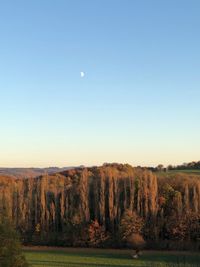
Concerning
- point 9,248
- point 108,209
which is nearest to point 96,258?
point 108,209

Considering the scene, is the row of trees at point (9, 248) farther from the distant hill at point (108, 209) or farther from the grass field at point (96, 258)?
the distant hill at point (108, 209)

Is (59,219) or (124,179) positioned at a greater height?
(124,179)

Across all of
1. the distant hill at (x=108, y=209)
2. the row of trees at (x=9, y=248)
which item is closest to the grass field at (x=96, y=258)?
the distant hill at (x=108, y=209)

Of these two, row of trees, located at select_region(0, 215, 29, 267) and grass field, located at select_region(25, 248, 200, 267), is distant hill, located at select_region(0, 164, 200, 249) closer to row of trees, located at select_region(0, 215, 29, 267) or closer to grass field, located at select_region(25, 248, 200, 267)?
grass field, located at select_region(25, 248, 200, 267)

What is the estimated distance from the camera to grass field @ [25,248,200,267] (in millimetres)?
32844

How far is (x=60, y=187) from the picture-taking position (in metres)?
51.6

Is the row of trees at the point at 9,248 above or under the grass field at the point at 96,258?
above

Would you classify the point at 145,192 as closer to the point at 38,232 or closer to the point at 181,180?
the point at 181,180

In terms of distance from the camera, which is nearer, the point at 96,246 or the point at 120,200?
the point at 96,246

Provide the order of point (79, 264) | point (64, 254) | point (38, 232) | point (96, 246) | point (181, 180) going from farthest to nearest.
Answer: point (181, 180) → point (38, 232) → point (96, 246) → point (64, 254) → point (79, 264)

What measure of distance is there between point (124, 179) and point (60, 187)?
6.90 meters

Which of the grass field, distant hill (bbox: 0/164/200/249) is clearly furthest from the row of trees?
distant hill (bbox: 0/164/200/249)

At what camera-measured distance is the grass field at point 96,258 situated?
3284 centimetres

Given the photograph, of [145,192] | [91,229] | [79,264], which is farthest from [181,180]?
[79,264]
